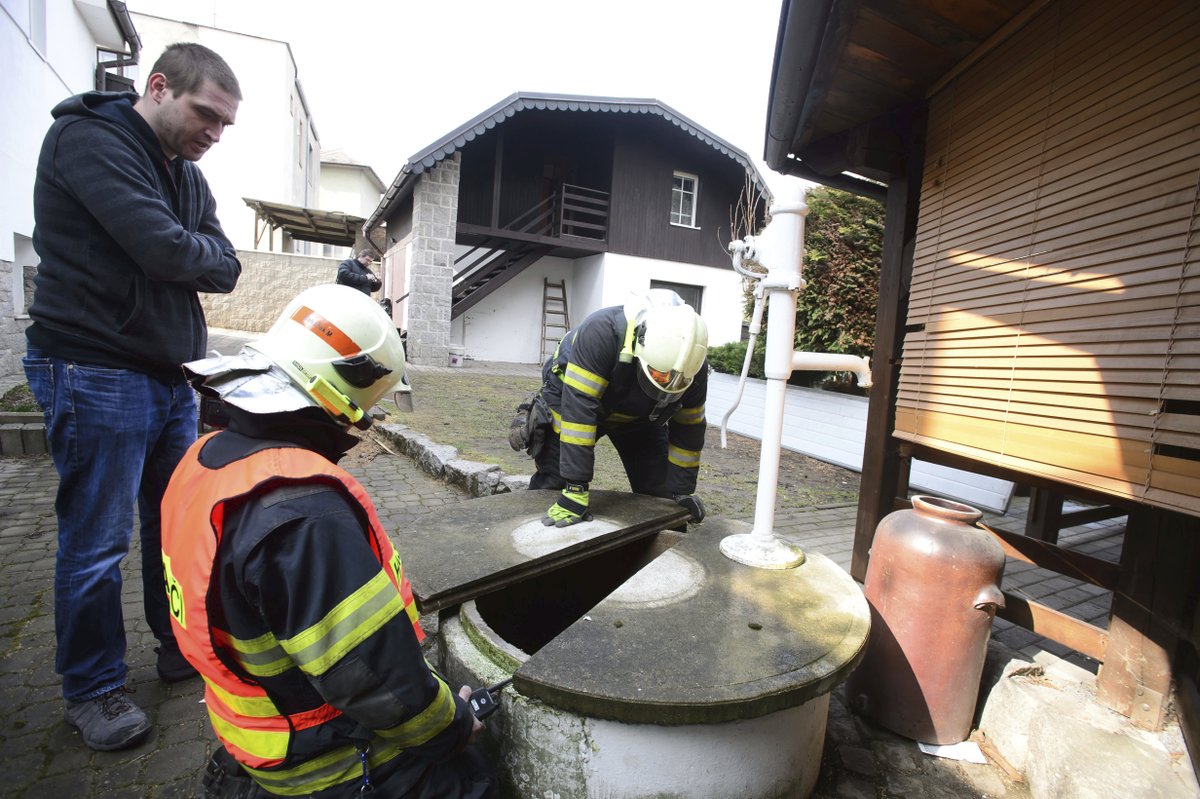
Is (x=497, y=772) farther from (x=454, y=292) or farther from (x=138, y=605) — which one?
(x=454, y=292)

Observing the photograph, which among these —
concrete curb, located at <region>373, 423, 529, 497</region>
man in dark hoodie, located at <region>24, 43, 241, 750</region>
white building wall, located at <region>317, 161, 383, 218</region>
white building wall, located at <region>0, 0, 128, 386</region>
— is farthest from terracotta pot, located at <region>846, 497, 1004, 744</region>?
white building wall, located at <region>317, 161, 383, 218</region>

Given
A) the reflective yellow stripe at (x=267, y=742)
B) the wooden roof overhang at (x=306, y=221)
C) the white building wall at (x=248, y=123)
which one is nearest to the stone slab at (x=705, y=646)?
the reflective yellow stripe at (x=267, y=742)

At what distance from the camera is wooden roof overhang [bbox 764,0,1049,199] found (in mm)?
2312

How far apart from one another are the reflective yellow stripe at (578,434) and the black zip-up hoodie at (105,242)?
5.35ft

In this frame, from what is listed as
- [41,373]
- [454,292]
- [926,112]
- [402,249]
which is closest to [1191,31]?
[926,112]

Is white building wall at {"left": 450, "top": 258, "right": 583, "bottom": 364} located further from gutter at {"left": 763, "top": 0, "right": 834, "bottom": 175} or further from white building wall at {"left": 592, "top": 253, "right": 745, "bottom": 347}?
gutter at {"left": 763, "top": 0, "right": 834, "bottom": 175}

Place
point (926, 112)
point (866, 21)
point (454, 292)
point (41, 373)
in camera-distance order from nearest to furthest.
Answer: point (41, 373) → point (866, 21) → point (926, 112) → point (454, 292)

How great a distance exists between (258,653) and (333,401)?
1.86 feet

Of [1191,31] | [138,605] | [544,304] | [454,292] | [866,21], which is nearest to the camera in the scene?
[1191,31]

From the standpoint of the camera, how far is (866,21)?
2.44 m

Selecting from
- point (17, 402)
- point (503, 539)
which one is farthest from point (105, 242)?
point (17, 402)

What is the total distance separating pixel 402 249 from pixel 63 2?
291 inches

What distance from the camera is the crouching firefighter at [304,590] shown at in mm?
1192

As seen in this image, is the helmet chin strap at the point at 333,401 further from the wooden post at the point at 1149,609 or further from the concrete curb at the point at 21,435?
the concrete curb at the point at 21,435
